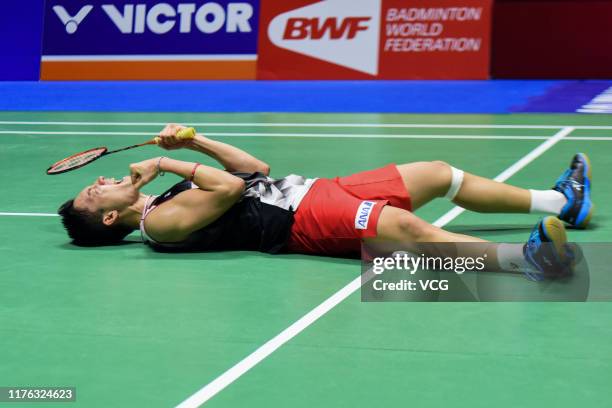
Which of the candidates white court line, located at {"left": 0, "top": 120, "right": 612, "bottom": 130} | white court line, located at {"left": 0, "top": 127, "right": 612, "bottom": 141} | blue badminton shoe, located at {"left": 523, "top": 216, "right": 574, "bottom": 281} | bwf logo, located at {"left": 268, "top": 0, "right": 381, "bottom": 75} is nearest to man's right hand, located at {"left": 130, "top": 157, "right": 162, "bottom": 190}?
blue badminton shoe, located at {"left": 523, "top": 216, "right": 574, "bottom": 281}

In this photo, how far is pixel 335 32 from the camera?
1261 centimetres

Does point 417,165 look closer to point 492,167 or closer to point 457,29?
point 492,167

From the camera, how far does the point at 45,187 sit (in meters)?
7.09

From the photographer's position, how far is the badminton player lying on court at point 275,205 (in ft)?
15.9

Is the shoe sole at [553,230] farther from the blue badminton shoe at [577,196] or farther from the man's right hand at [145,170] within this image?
the man's right hand at [145,170]

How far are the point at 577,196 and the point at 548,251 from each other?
3.93ft

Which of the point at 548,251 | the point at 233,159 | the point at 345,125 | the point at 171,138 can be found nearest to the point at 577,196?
the point at 548,251

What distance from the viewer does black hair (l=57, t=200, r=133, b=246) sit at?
207 inches

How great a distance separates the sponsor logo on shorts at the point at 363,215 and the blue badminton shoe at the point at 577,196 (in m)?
1.25

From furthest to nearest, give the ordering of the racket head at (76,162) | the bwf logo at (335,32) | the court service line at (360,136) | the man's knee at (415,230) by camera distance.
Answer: the bwf logo at (335,32), the court service line at (360,136), the racket head at (76,162), the man's knee at (415,230)

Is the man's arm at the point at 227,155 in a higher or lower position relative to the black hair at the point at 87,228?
higher

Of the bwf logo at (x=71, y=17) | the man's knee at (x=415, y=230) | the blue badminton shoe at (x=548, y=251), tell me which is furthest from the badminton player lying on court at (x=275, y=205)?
the bwf logo at (x=71, y=17)

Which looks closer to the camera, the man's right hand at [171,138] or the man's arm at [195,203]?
the man's arm at [195,203]

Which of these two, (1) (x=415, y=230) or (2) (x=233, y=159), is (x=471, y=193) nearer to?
(1) (x=415, y=230)
